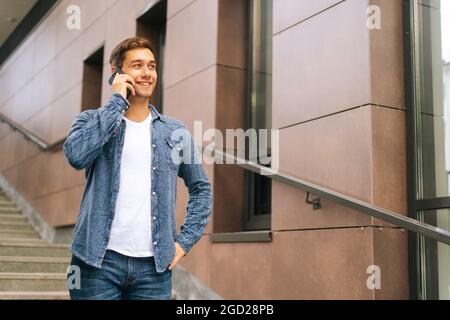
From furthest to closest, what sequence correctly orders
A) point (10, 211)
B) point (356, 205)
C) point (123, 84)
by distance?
point (10, 211) < point (356, 205) < point (123, 84)

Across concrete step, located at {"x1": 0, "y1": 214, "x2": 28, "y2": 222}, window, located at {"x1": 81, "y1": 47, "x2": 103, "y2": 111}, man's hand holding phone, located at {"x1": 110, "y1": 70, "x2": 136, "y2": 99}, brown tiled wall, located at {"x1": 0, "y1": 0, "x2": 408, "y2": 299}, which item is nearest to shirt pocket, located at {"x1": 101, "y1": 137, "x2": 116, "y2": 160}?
man's hand holding phone, located at {"x1": 110, "y1": 70, "x2": 136, "y2": 99}

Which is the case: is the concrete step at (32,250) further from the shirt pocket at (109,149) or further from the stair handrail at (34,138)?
the shirt pocket at (109,149)

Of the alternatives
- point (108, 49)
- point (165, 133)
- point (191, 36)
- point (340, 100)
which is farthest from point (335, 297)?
point (108, 49)

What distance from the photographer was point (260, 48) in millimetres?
4512

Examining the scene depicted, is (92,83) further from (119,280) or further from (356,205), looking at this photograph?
(119,280)

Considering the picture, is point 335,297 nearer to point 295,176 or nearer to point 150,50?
point 295,176

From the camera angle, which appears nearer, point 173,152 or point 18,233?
point 173,152

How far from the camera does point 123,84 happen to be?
1.83 m

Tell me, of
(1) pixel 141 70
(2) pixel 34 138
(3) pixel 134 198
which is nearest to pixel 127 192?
(3) pixel 134 198

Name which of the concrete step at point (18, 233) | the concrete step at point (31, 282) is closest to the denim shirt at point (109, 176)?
the concrete step at point (31, 282)

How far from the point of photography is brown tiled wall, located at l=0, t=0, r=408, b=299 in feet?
10.1

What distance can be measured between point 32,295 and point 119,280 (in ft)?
9.33

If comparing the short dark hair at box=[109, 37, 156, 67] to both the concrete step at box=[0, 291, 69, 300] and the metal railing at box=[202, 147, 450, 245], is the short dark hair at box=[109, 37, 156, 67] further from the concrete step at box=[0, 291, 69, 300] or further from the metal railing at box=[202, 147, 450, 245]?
the concrete step at box=[0, 291, 69, 300]

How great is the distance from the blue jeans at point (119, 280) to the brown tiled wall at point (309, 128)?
5.02 feet
